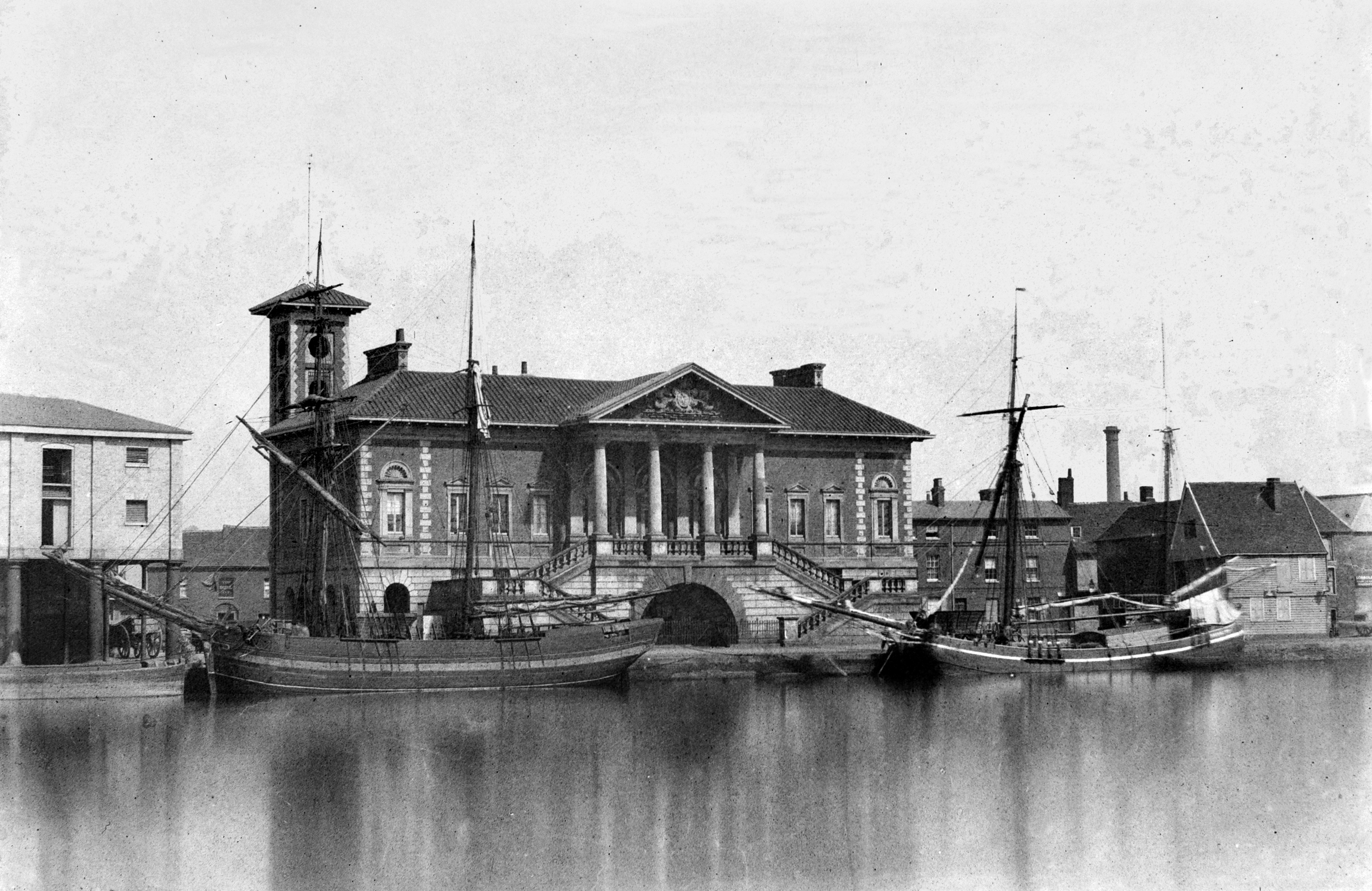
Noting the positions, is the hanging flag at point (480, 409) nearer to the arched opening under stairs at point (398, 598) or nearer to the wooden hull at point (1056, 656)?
the arched opening under stairs at point (398, 598)

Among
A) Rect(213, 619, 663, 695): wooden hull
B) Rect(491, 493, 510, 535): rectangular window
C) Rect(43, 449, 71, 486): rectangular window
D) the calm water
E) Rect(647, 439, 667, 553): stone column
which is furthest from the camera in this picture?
Rect(647, 439, 667, 553): stone column

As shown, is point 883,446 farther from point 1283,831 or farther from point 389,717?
point 1283,831

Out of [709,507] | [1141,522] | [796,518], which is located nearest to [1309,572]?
[1141,522]

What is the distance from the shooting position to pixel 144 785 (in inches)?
1081

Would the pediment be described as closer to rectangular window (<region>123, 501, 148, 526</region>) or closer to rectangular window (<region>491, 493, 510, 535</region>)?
rectangular window (<region>491, 493, 510, 535</region>)

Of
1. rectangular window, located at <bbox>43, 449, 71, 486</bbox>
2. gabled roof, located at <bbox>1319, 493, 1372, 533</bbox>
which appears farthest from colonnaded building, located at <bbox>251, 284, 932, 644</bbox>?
gabled roof, located at <bbox>1319, 493, 1372, 533</bbox>

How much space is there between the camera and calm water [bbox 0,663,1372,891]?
21.0 metres

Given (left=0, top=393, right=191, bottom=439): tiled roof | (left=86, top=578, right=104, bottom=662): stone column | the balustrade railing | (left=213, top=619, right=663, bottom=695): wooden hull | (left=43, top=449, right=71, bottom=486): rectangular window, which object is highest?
(left=0, top=393, right=191, bottom=439): tiled roof

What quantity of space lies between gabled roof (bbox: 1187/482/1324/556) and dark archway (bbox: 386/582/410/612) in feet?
113

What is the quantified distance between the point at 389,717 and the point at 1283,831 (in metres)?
21.0

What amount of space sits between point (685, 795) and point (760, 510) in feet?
104

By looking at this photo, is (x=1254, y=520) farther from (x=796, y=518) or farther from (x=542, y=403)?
(x=542, y=403)

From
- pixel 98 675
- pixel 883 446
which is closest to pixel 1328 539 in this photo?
pixel 883 446

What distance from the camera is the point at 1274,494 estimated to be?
7125cm
